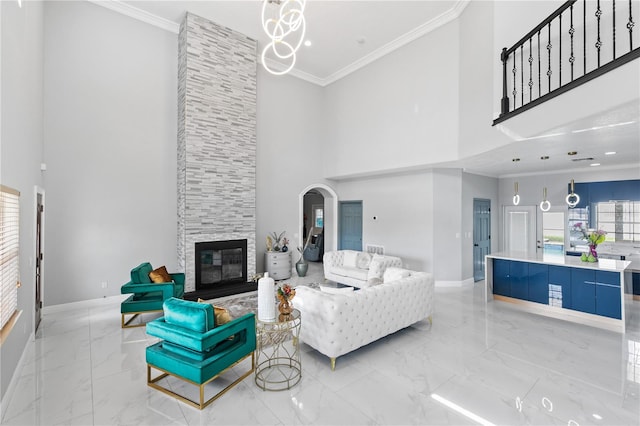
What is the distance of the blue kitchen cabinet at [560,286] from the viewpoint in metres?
4.84

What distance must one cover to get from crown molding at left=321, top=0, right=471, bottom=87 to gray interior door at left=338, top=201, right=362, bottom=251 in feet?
12.2

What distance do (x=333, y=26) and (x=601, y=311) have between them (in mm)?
7089

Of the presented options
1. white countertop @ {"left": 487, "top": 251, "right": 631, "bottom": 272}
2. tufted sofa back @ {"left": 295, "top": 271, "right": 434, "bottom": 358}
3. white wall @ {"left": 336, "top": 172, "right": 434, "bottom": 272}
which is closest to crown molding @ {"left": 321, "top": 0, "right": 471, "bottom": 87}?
white wall @ {"left": 336, "top": 172, "right": 434, "bottom": 272}

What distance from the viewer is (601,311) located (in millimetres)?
4500

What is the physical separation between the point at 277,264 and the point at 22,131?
5234 mm

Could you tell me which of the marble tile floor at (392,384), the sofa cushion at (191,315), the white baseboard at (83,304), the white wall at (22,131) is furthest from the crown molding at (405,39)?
the white baseboard at (83,304)

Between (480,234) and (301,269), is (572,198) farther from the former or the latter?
(301,269)

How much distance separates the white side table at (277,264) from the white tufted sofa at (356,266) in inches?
42.0

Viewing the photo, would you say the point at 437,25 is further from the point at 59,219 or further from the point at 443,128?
the point at 59,219

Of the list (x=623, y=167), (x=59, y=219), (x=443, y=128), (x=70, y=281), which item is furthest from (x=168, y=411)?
(x=623, y=167)

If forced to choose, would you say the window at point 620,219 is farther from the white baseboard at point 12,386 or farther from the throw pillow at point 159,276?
the white baseboard at point 12,386

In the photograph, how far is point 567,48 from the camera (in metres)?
4.00

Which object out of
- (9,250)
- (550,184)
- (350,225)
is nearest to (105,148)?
(9,250)

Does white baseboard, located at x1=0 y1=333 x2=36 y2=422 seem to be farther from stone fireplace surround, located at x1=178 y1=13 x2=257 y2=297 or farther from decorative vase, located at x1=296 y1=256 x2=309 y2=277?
A: decorative vase, located at x1=296 y1=256 x2=309 y2=277
